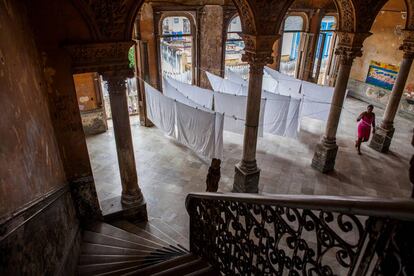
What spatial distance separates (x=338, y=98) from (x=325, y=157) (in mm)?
1484

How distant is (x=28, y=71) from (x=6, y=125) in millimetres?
1037

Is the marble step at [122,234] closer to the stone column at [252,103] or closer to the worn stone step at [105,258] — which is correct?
the worn stone step at [105,258]

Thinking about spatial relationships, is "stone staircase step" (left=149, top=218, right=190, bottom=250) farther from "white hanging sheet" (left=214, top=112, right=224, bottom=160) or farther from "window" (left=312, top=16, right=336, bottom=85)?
"window" (left=312, top=16, right=336, bottom=85)

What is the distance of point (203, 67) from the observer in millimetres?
9898

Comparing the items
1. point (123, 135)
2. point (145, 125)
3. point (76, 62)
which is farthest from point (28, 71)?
point (145, 125)

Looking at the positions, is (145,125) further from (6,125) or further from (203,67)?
(6,125)

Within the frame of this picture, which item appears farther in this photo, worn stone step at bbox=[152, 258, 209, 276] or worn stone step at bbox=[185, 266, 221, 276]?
worn stone step at bbox=[152, 258, 209, 276]

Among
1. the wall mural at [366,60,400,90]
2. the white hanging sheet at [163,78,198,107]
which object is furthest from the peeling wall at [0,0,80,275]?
the wall mural at [366,60,400,90]

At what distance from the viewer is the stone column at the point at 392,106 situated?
24.0ft

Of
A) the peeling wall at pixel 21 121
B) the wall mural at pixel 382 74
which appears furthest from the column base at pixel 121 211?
the wall mural at pixel 382 74

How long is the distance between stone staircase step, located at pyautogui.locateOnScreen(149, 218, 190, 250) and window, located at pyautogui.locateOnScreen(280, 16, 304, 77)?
30.5 ft

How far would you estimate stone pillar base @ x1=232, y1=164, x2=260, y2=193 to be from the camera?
5.99 metres

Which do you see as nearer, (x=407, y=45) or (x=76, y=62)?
(x=76, y=62)

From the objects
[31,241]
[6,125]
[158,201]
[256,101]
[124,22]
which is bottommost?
→ [158,201]
